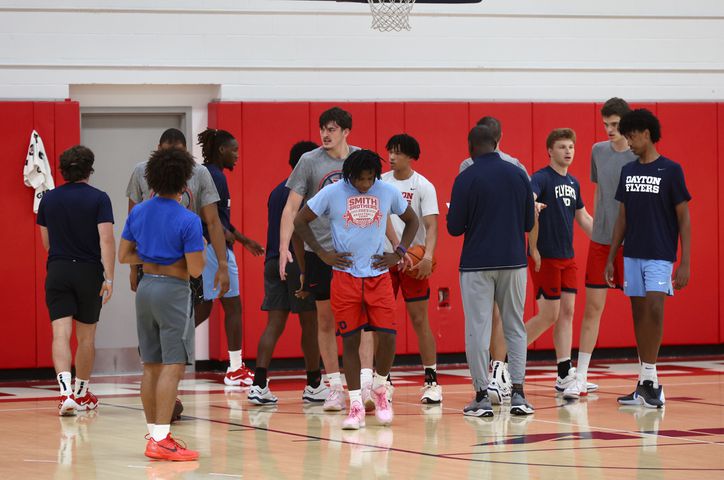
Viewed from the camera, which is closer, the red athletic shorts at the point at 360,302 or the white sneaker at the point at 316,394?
the red athletic shorts at the point at 360,302

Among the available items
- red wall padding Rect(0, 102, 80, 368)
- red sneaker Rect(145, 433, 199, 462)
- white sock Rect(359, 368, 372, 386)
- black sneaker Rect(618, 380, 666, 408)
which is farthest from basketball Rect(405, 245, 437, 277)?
red wall padding Rect(0, 102, 80, 368)

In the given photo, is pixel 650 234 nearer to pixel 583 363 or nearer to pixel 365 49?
pixel 583 363

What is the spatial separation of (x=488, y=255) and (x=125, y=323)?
214 inches

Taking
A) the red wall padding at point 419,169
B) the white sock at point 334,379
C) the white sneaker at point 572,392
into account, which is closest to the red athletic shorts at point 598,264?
the white sneaker at point 572,392

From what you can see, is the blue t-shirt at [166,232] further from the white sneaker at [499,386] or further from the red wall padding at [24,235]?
the red wall padding at [24,235]

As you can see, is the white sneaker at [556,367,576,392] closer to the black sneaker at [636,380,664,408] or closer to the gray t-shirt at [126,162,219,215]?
the black sneaker at [636,380,664,408]

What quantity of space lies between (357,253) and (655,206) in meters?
2.34

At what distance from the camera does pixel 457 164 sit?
1280cm

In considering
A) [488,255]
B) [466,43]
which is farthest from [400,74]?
[488,255]

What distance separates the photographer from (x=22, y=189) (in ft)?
38.5

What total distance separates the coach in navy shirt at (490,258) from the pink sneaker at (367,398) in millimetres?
661

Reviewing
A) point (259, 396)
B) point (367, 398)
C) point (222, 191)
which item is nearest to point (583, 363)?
point (367, 398)

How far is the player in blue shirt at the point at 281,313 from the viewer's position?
30.3 feet

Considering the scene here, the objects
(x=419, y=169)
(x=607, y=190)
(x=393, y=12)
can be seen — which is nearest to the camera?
(x=607, y=190)
